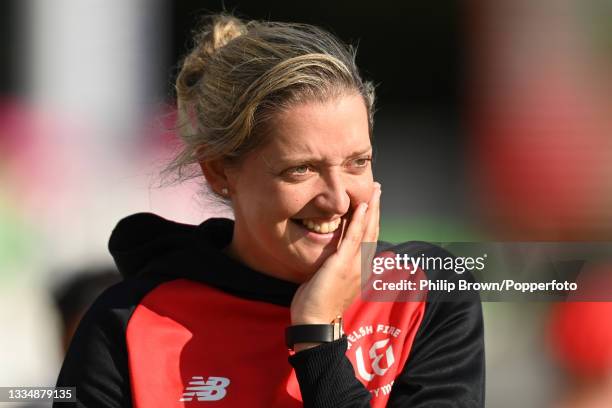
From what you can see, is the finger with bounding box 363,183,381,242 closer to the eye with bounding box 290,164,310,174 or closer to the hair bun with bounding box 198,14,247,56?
the eye with bounding box 290,164,310,174

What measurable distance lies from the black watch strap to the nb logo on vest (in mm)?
132

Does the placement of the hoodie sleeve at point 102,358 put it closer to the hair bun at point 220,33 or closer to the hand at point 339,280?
the hand at point 339,280

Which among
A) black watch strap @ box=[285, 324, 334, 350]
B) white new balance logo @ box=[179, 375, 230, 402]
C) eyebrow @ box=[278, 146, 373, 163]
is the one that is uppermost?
eyebrow @ box=[278, 146, 373, 163]

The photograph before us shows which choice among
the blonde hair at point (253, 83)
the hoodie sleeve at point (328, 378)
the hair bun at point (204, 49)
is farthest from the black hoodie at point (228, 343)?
the hair bun at point (204, 49)

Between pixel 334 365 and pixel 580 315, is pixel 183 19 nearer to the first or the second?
pixel 580 315

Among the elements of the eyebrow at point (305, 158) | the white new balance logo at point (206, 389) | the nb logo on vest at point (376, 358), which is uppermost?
the eyebrow at point (305, 158)

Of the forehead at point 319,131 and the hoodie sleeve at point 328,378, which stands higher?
the forehead at point 319,131

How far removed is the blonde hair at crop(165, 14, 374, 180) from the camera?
6.48 feet

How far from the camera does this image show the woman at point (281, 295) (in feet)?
6.28

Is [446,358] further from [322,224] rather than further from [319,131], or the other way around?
[319,131]

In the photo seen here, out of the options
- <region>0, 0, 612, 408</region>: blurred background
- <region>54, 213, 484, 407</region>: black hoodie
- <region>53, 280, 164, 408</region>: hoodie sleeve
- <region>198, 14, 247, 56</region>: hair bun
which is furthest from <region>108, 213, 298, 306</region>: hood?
<region>0, 0, 612, 408</region>: blurred background

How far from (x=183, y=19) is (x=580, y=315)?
218 cm

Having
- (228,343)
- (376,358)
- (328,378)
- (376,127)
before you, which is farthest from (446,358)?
(376,127)

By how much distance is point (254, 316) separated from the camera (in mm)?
2076
